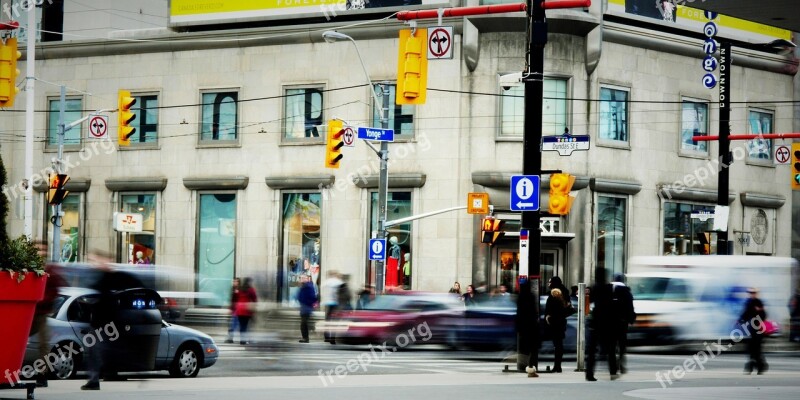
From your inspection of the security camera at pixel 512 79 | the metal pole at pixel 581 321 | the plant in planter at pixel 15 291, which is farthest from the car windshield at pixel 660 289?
the plant in planter at pixel 15 291

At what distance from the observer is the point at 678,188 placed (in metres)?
44.2

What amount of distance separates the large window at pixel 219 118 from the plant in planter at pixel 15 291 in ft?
115

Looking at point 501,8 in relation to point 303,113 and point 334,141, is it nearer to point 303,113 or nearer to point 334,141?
point 334,141

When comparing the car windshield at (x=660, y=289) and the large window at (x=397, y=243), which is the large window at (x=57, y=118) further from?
the car windshield at (x=660, y=289)

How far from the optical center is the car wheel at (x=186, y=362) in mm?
19506

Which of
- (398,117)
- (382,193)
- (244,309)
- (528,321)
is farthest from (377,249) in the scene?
(528,321)

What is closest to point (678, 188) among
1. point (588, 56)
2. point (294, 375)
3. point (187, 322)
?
point (588, 56)

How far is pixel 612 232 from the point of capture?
42.8 metres

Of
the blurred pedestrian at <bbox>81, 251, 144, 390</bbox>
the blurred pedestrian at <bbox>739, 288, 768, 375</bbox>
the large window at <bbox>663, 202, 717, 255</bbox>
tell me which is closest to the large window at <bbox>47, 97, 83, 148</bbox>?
the large window at <bbox>663, 202, 717, 255</bbox>

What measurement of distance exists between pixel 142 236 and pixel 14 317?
3723cm

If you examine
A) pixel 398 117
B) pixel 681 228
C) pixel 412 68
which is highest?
pixel 398 117

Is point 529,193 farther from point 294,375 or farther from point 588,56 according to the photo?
point 588,56

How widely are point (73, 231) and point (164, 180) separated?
4634mm

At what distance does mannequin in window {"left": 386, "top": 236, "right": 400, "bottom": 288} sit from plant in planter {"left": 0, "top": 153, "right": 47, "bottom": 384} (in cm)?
3177
